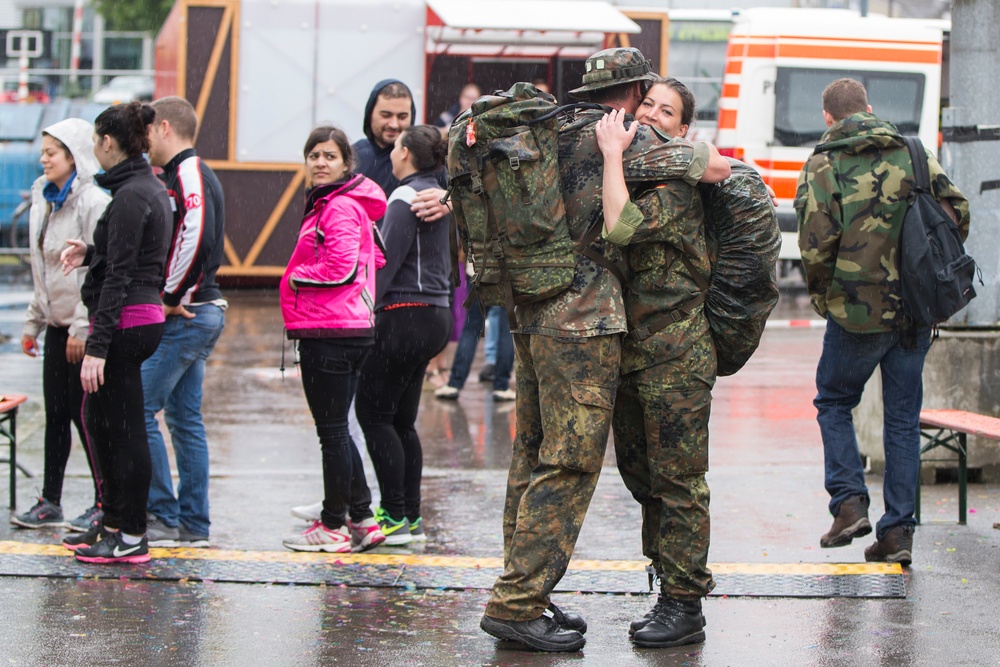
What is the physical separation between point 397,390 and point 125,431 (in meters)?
1.17

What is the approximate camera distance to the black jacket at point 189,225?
233 inches

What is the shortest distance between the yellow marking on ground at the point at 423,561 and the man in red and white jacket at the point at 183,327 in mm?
286

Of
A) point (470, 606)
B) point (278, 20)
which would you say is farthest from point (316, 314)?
point (278, 20)

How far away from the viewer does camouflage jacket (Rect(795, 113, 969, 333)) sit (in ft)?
18.1

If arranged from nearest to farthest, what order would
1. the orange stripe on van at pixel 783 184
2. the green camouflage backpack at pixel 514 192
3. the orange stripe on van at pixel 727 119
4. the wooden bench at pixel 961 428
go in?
the green camouflage backpack at pixel 514 192, the wooden bench at pixel 961 428, the orange stripe on van at pixel 783 184, the orange stripe on van at pixel 727 119

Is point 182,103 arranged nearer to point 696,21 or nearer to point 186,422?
point 186,422

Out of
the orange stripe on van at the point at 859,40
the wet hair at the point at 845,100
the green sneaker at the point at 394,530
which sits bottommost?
the green sneaker at the point at 394,530

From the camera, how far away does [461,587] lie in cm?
538

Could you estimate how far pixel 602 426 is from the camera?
4516 mm

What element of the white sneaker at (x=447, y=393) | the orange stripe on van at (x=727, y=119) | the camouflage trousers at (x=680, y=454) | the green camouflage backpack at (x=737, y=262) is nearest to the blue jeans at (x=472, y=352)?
the white sneaker at (x=447, y=393)

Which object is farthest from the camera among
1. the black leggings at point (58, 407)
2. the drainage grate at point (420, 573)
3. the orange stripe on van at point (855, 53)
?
the orange stripe on van at point (855, 53)

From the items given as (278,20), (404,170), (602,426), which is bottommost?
(602,426)

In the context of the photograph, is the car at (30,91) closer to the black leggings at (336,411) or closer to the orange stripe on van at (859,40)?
the orange stripe on van at (859,40)

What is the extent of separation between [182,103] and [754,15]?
38.5ft
